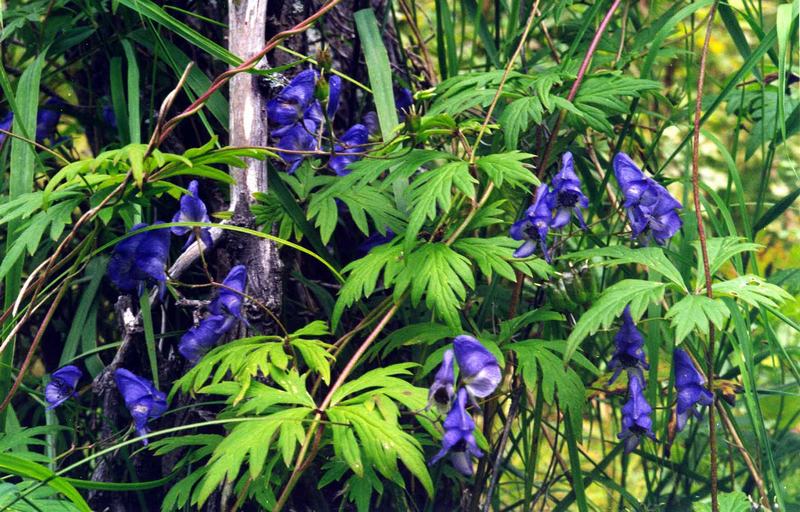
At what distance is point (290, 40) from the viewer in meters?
1.68

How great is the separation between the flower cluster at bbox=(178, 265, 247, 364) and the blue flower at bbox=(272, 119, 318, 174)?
260 mm

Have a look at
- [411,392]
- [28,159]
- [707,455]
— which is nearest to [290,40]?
[28,159]

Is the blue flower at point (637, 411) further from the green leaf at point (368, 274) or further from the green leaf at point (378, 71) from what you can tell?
the green leaf at point (378, 71)

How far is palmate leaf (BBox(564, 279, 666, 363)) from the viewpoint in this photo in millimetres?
1167

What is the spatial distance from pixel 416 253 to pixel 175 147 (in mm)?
648

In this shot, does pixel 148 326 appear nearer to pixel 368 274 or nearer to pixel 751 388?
pixel 368 274

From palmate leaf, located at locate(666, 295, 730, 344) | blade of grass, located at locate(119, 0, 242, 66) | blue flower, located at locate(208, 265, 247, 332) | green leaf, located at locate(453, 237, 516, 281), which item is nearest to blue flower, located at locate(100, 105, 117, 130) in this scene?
blade of grass, located at locate(119, 0, 242, 66)

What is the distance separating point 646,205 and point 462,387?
18.6 inches

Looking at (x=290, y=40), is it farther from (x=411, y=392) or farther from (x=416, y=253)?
(x=411, y=392)

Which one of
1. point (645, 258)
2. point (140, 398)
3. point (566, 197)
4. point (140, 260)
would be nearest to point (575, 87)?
point (566, 197)

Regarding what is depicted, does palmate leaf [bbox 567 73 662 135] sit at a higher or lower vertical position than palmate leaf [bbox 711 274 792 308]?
higher

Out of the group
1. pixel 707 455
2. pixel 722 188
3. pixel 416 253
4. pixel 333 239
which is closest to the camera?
pixel 416 253

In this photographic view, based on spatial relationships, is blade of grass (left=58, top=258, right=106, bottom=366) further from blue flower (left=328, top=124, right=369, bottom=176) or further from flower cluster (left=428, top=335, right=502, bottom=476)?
flower cluster (left=428, top=335, right=502, bottom=476)

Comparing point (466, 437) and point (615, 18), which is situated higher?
point (615, 18)
